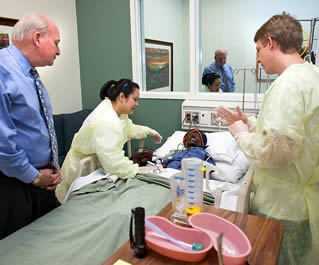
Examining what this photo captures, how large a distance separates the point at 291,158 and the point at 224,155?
113 centimetres

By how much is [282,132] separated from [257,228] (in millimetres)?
352

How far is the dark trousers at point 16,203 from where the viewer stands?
1.39 m

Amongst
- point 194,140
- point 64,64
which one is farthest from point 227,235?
point 64,64

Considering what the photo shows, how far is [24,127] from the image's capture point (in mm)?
1362

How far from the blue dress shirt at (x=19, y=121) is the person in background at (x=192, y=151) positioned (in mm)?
1012

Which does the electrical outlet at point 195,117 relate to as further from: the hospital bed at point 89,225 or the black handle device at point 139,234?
the black handle device at point 139,234

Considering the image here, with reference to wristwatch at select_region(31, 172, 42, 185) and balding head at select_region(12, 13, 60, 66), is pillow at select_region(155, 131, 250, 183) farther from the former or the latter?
balding head at select_region(12, 13, 60, 66)

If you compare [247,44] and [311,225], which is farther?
[247,44]

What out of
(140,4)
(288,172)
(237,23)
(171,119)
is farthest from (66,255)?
(237,23)

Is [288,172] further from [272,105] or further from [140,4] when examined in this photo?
[140,4]

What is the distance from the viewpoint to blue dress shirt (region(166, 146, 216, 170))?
214 centimetres

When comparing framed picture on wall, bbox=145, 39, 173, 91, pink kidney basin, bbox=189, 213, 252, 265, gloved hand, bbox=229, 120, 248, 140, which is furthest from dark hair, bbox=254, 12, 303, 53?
framed picture on wall, bbox=145, 39, 173, 91

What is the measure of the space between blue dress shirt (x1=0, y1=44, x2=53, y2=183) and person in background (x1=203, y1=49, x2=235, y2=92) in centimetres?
192

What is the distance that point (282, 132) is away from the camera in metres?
1.00
